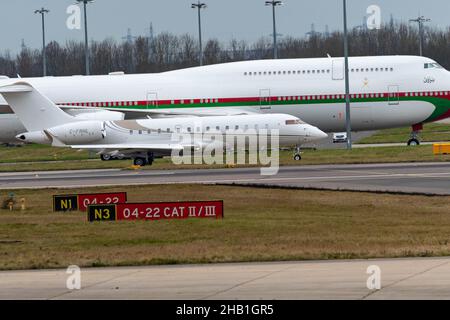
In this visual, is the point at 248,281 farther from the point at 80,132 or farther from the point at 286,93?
the point at 286,93

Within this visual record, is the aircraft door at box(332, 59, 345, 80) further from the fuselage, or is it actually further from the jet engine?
the jet engine

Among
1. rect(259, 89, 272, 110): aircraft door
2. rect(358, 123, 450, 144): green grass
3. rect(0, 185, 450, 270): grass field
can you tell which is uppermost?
rect(259, 89, 272, 110): aircraft door

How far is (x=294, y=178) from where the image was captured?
147ft

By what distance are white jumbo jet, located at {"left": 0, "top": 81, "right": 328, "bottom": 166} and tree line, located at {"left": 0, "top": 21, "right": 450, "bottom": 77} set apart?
80.9 m

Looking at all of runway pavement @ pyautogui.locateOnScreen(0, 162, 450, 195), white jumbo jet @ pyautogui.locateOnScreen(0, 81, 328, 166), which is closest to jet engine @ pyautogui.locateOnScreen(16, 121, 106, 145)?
white jumbo jet @ pyautogui.locateOnScreen(0, 81, 328, 166)

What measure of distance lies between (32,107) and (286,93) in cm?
1525

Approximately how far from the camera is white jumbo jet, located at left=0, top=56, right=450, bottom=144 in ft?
209

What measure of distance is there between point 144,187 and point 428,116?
2663 centimetres

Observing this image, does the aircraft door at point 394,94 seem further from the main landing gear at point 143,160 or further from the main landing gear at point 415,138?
the main landing gear at point 143,160

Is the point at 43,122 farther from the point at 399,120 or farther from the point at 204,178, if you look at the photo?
the point at 399,120

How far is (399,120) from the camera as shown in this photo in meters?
64.2

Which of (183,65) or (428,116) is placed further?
(183,65)
